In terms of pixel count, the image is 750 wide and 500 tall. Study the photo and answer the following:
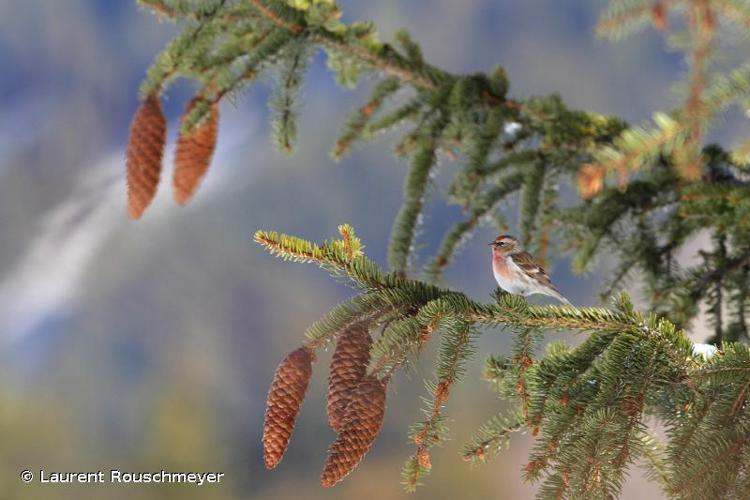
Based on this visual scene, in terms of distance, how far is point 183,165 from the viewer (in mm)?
797

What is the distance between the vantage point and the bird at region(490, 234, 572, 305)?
95cm

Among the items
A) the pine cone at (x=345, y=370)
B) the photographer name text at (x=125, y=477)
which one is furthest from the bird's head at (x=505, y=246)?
the photographer name text at (x=125, y=477)

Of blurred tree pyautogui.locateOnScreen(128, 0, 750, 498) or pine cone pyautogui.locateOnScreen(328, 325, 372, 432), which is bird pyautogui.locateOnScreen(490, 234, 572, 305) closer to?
blurred tree pyautogui.locateOnScreen(128, 0, 750, 498)

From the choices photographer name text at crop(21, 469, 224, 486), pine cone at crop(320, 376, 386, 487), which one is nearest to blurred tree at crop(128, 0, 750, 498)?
pine cone at crop(320, 376, 386, 487)

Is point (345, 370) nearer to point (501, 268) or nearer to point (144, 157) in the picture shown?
point (144, 157)

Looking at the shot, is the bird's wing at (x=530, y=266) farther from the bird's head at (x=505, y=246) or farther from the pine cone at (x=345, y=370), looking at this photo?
the pine cone at (x=345, y=370)

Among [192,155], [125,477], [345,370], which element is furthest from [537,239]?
[125,477]

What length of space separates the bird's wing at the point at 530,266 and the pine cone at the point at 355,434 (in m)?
0.49

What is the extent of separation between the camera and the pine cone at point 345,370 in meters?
0.51

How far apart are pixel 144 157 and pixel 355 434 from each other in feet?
1.26

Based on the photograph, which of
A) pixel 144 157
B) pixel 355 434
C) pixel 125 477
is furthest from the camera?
pixel 125 477

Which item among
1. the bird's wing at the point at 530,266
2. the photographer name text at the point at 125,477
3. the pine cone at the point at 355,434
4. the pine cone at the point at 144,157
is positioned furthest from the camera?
the photographer name text at the point at 125,477

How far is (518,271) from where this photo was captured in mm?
→ 956

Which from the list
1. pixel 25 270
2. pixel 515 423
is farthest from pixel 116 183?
pixel 515 423
